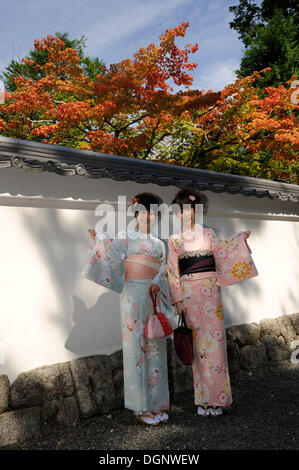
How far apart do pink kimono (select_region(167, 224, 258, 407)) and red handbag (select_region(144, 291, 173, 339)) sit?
28 centimetres

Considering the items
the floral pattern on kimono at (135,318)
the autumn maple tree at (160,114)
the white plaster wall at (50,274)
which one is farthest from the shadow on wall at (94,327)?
the autumn maple tree at (160,114)

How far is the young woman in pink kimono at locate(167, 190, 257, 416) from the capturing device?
382 cm

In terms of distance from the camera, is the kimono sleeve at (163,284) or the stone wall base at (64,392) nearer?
the stone wall base at (64,392)

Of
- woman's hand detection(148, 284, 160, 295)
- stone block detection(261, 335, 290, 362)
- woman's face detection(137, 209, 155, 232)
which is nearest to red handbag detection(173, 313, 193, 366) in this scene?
woman's hand detection(148, 284, 160, 295)

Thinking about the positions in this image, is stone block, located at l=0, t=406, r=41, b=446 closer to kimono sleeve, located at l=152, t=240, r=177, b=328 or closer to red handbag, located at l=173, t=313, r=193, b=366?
red handbag, located at l=173, t=313, r=193, b=366

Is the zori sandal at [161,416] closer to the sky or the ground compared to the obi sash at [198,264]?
closer to the ground

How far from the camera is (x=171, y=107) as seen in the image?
32.6 feet

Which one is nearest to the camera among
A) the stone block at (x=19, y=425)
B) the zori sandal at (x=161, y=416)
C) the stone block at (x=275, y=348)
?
the stone block at (x=19, y=425)

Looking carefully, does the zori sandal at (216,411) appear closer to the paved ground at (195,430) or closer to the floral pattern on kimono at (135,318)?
the paved ground at (195,430)

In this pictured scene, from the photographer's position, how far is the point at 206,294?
3.87 meters

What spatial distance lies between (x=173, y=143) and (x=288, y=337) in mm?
8137

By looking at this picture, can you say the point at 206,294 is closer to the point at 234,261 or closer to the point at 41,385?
the point at 234,261

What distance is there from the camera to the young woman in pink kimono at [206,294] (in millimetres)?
3816

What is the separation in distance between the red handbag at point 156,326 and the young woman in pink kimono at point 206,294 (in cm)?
27
